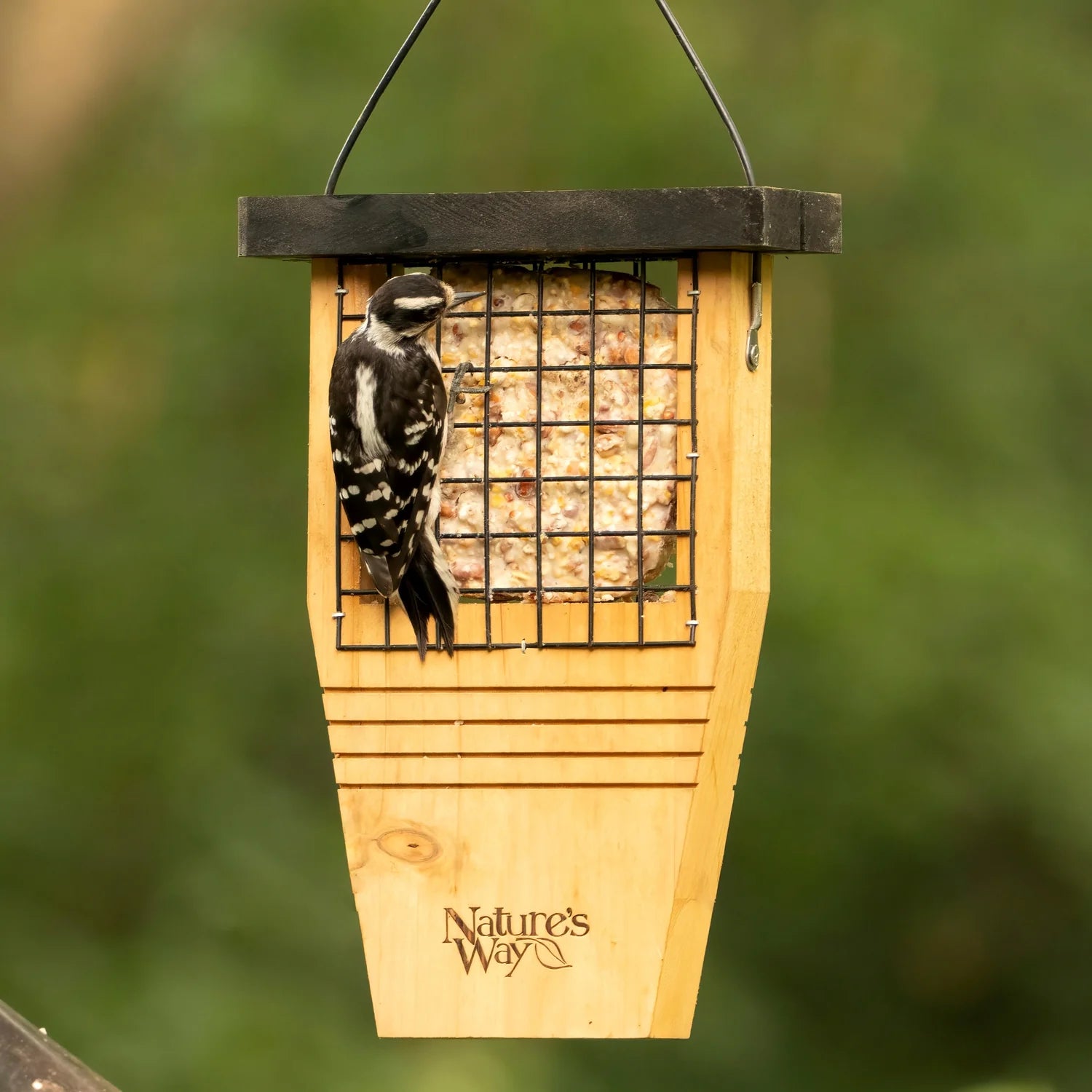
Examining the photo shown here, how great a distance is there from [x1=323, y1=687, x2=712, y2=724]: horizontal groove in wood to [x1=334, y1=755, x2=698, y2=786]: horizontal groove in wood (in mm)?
56

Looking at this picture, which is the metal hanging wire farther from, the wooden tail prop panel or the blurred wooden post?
the blurred wooden post

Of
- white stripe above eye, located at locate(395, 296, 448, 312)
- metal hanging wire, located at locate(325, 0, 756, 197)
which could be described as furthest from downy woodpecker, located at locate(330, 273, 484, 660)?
metal hanging wire, located at locate(325, 0, 756, 197)

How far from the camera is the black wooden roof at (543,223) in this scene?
2703mm

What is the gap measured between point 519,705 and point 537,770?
3.8 inches

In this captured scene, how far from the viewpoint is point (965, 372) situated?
213 inches

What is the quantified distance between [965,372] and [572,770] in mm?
2949

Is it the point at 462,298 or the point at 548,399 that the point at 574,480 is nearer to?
the point at 548,399

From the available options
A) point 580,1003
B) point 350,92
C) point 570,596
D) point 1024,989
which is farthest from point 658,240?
point 1024,989

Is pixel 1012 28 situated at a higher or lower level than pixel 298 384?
higher

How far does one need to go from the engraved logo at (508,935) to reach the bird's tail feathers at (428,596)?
382 mm

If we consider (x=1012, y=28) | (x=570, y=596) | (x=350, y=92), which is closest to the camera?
(x=570, y=596)

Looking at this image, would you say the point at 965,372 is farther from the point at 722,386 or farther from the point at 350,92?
the point at 722,386

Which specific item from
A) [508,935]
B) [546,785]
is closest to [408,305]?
[546,785]

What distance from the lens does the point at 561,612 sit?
282 cm
